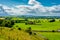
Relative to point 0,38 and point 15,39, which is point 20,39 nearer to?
point 15,39

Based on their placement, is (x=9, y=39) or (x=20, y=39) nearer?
(x=9, y=39)

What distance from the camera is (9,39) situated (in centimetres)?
1534

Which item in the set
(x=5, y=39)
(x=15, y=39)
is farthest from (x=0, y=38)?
(x=15, y=39)

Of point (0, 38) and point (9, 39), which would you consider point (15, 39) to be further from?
point (0, 38)

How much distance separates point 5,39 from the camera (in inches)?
583

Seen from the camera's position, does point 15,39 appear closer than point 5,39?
No

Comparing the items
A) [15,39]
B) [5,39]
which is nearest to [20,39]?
[15,39]

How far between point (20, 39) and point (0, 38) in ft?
8.87

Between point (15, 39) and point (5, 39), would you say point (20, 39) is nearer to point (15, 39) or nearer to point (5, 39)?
point (15, 39)

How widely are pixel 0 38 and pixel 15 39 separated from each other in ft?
6.26

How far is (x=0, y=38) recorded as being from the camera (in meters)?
14.7

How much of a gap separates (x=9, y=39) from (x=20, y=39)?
168cm

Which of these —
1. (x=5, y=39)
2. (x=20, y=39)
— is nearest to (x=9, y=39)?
(x=5, y=39)

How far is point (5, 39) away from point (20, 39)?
231 cm
